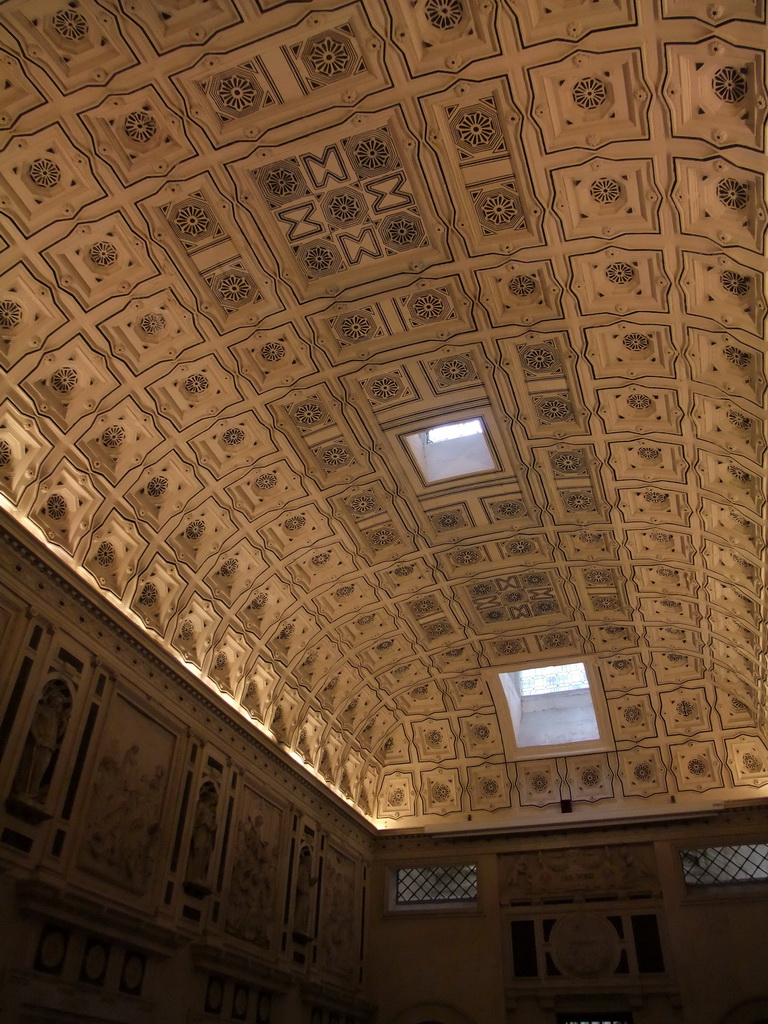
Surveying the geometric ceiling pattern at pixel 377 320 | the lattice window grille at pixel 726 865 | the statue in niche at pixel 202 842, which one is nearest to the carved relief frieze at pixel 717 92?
the geometric ceiling pattern at pixel 377 320

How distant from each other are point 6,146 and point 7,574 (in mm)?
5231

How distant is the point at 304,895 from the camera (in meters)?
18.0

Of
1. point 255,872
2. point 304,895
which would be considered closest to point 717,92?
point 255,872

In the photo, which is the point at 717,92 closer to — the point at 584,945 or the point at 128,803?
the point at 128,803

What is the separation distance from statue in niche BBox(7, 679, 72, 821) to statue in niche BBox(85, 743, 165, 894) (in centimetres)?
110

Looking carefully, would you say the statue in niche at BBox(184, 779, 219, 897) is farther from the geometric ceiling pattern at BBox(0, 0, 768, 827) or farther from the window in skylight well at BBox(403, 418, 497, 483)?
the window in skylight well at BBox(403, 418, 497, 483)

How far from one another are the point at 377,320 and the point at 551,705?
1368cm

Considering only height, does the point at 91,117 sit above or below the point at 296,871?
above

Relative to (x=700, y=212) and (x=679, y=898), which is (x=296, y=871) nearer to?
(x=679, y=898)

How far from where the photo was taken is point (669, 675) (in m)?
20.6

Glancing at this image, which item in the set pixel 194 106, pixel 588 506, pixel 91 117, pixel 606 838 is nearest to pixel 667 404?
pixel 588 506

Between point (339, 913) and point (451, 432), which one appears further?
point (339, 913)

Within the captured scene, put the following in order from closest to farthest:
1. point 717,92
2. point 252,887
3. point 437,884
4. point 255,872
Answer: point 717,92
point 252,887
point 255,872
point 437,884

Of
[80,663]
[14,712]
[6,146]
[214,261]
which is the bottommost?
[14,712]
